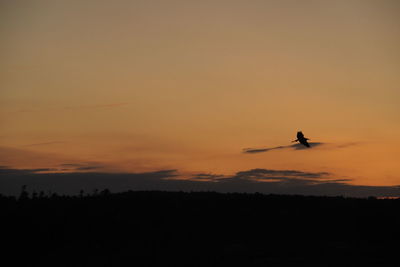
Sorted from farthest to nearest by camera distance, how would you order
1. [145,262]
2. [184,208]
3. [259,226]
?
[184,208], [259,226], [145,262]

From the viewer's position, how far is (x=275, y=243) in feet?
111

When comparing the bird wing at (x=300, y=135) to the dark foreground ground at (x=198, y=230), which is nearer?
the dark foreground ground at (x=198, y=230)

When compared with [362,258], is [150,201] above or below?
above

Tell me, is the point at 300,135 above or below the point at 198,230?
above

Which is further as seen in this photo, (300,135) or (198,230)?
(300,135)

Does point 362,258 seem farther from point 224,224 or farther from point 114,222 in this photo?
point 114,222

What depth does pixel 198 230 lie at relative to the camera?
117 feet

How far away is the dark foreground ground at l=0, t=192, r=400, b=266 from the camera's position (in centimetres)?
3170

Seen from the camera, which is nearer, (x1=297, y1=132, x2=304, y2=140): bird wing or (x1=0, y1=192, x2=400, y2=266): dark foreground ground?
(x1=0, y1=192, x2=400, y2=266): dark foreground ground

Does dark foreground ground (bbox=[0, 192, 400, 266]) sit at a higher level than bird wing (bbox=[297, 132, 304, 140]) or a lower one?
lower

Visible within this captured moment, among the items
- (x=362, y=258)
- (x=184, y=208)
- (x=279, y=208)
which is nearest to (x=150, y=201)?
(x=184, y=208)

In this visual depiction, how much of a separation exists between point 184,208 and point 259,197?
240 inches

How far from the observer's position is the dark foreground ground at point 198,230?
104ft

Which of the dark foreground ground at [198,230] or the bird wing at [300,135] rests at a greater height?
the bird wing at [300,135]
